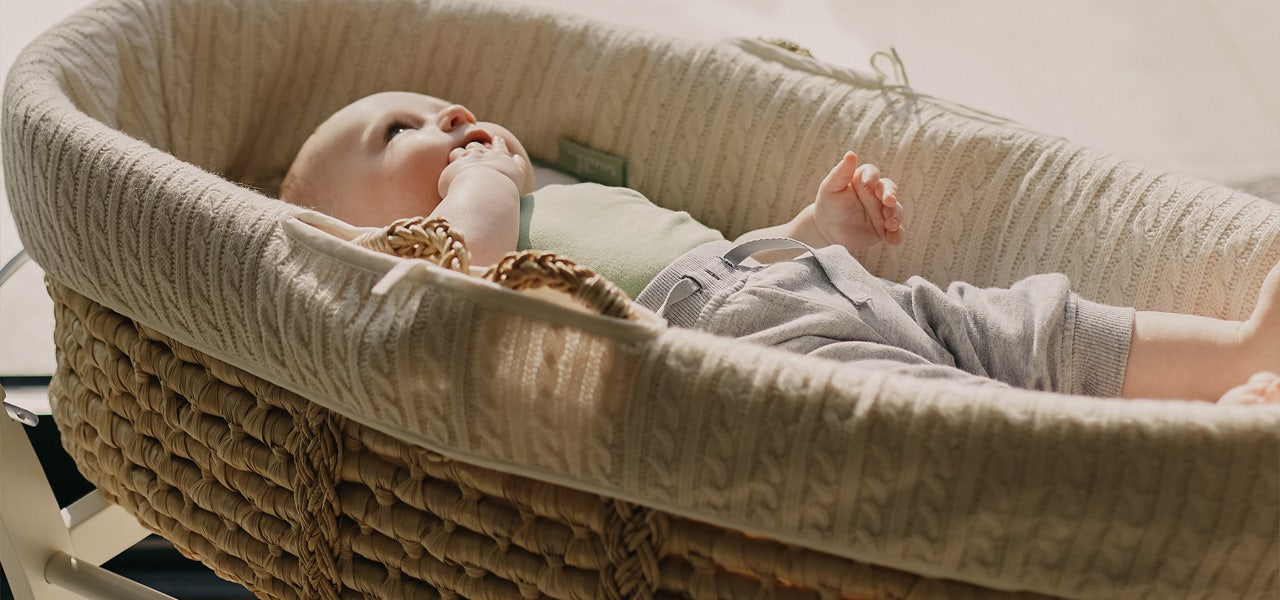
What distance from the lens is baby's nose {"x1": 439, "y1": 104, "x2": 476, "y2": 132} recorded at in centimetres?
119

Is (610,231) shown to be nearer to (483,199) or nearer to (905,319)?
(483,199)

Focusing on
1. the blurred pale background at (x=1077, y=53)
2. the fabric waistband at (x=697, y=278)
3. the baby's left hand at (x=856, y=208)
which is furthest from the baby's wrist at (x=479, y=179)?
the blurred pale background at (x=1077, y=53)

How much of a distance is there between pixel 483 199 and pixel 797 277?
29cm

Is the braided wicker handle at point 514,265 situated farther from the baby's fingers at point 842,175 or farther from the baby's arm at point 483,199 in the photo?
the baby's fingers at point 842,175

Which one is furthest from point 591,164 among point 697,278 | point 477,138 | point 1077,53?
point 1077,53

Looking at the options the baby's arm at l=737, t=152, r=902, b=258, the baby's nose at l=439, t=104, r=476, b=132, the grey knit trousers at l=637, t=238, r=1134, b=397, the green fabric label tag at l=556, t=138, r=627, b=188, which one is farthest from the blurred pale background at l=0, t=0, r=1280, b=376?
the grey knit trousers at l=637, t=238, r=1134, b=397

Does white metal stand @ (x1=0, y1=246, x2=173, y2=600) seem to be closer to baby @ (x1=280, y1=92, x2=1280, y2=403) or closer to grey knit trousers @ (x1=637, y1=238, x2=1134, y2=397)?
baby @ (x1=280, y1=92, x2=1280, y2=403)

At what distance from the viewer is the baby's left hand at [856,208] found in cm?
105

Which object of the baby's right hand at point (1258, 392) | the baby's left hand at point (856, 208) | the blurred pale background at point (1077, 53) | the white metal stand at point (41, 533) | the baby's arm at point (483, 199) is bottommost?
the white metal stand at point (41, 533)

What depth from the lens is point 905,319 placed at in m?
0.95

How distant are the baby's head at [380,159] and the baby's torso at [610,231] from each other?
61mm

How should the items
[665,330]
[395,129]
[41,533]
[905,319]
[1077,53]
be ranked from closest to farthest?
[665,330]
[905,319]
[41,533]
[395,129]
[1077,53]

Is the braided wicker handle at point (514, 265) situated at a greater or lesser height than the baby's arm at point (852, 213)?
greater

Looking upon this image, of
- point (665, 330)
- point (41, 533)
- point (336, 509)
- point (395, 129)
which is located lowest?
point (41, 533)
